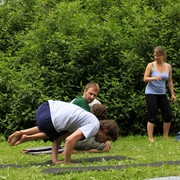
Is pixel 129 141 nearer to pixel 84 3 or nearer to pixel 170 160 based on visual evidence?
pixel 170 160

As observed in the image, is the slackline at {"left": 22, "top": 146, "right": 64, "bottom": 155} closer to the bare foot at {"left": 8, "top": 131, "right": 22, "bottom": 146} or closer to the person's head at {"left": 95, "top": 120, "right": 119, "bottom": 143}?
the bare foot at {"left": 8, "top": 131, "right": 22, "bottom": 146}

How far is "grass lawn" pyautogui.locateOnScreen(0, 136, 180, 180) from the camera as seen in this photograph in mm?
5824

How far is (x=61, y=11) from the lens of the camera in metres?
12.2

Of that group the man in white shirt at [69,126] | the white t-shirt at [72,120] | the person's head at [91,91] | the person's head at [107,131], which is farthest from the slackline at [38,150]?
the person's head at [107,131]

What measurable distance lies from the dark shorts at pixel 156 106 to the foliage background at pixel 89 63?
1.09 meters

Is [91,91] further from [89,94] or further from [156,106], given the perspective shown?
[156,106]

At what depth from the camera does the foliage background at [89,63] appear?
36.4 ft

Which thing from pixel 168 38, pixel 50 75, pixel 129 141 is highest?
pixel 168 38

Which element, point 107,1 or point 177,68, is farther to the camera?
point 107,1

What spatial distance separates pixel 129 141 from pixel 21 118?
232cm

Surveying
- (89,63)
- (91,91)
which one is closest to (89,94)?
(91,91)

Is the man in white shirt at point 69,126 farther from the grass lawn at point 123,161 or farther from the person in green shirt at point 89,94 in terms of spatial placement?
the person in green shirt at point 89,94

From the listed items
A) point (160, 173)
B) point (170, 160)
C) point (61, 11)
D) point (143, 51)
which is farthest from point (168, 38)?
point (160, 173)

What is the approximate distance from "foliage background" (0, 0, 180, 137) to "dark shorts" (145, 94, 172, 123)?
1091mm
